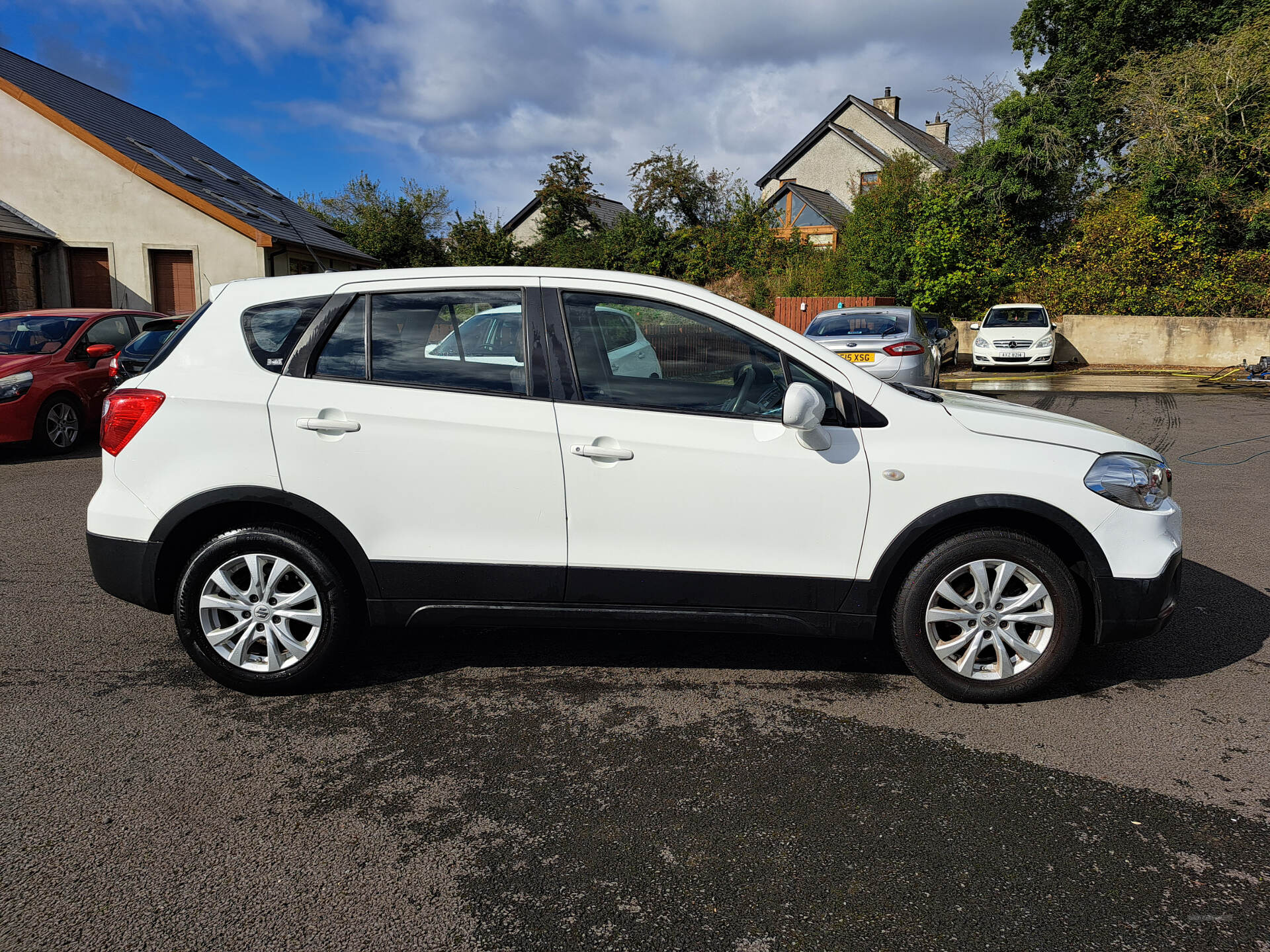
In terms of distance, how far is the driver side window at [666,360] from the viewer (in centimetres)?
361

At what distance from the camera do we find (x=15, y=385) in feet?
31.1

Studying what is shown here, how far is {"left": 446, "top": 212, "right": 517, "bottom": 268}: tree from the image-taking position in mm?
42312

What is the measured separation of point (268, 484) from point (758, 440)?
202 centimetres

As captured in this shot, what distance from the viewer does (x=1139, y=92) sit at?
78.7ft

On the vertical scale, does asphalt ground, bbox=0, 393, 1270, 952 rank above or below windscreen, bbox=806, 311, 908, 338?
below

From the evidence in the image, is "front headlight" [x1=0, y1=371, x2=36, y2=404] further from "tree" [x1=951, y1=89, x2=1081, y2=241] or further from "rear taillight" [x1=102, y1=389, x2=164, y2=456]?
"tree" [x1=951, y1=89, x2=1081, y2=241]

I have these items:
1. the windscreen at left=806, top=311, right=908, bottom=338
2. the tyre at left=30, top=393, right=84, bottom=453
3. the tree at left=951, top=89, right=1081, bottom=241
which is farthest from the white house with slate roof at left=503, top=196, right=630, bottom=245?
the tyre at left=30, top=393, right=84, bottom=453

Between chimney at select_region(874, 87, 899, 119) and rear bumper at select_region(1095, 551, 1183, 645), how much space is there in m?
53.4

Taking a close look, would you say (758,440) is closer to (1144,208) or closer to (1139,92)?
(1144,208)

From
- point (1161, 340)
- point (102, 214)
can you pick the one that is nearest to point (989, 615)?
point (1161, 340)

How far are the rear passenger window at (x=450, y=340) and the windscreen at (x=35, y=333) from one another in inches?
335

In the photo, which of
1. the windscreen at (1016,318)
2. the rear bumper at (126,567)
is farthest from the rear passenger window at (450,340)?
the windscreen at (1016,318)

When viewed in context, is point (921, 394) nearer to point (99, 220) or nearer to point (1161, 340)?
point (1161, 340)

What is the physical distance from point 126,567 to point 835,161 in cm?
4781
